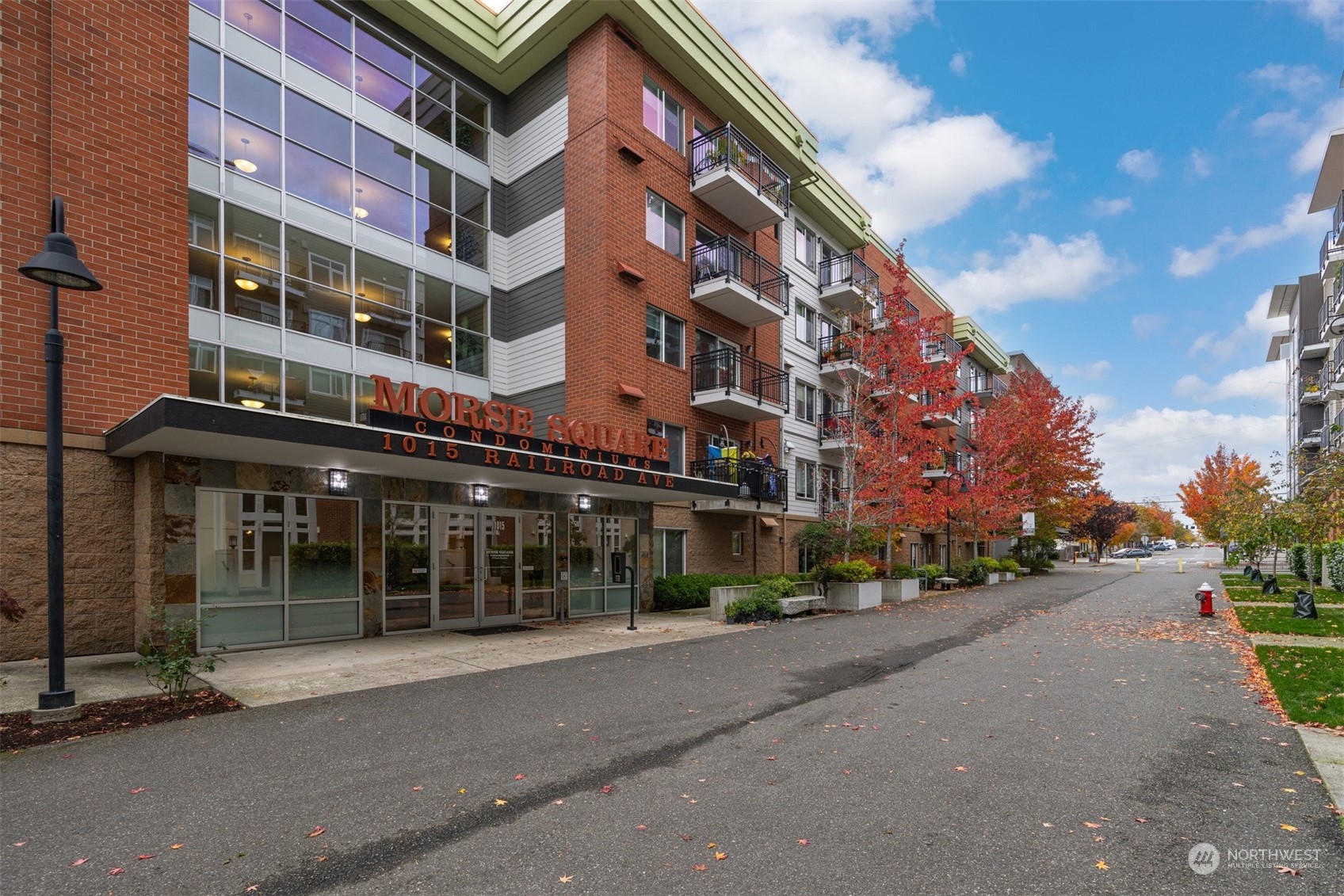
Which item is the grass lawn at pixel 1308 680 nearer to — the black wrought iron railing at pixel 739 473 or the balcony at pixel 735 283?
the black wrought iron railing at pixel 739 473

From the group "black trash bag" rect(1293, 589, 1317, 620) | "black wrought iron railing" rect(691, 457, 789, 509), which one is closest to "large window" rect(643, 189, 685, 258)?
"black wrought iron railing" rect(691, 457, 789, 509)

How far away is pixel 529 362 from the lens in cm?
1978

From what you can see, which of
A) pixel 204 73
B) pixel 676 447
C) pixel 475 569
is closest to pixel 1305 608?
pixel 676 447

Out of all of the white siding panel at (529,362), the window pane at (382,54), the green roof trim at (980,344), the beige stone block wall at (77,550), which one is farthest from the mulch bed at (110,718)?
the green roof trim at (980,344)

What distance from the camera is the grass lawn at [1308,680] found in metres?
7.31

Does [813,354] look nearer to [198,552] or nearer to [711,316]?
[711,316]

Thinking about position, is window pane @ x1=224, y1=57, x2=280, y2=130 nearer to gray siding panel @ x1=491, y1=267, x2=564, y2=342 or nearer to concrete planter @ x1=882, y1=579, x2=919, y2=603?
gray siding panel @ x1=491, y1=267, x2=564, y2=342

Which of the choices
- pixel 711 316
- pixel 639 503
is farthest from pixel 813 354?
pixel 639 503

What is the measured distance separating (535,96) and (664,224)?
5515 millimetres

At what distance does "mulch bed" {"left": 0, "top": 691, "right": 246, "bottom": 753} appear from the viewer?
652 centimetres

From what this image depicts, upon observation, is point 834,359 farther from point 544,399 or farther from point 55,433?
point 55,433

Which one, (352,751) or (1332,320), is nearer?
(352,751)

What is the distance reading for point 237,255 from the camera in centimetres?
1431

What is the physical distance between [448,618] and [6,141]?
10719 mm
